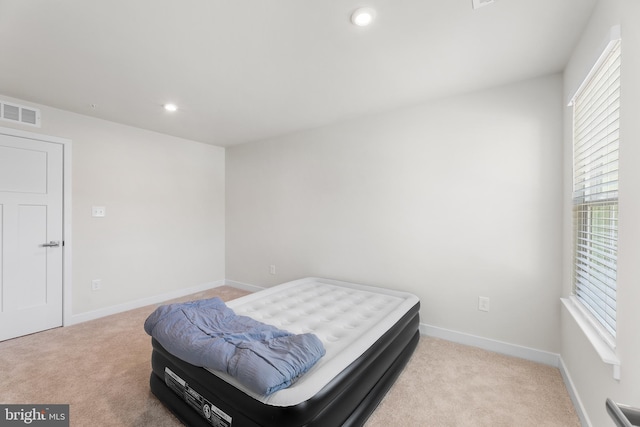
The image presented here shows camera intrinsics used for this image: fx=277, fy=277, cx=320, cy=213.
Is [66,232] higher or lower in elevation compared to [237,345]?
higher

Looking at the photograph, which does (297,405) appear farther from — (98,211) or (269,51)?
(98,211)

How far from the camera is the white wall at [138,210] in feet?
10.5

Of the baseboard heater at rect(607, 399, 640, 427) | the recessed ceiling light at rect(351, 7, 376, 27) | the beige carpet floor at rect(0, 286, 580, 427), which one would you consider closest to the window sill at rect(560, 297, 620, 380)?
the beige carpet floor at rect(0, 286, 580, 427)

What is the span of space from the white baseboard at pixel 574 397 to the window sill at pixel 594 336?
482 millimetres

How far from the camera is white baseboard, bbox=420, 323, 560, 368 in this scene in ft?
7.49

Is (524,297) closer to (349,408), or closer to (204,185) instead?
(349,408)

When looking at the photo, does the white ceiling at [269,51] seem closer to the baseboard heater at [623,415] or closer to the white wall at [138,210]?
the white wall at [138,210]

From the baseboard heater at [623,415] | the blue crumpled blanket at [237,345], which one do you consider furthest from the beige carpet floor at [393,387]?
the baseboard heater at [623,415]

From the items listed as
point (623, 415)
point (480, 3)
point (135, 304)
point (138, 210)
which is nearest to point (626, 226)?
point (623, 415)

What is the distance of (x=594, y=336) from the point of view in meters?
1.49

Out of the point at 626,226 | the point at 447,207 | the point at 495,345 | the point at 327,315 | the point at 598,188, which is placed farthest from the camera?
the point at 447,207

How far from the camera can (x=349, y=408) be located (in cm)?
152

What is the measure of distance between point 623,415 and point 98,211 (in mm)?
4336

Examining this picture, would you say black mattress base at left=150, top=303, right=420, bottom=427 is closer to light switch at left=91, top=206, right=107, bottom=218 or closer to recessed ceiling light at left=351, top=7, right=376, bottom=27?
recessed ceiling light at left=351, top=7, right=376, bottom=27
